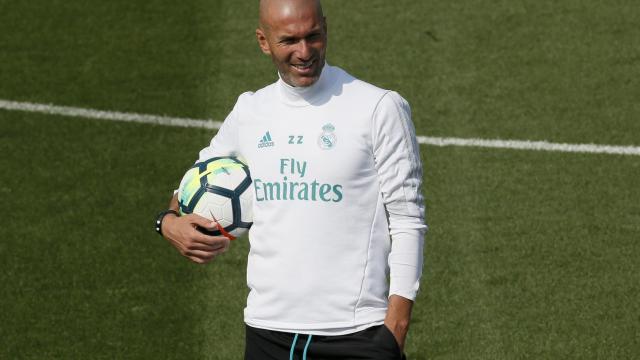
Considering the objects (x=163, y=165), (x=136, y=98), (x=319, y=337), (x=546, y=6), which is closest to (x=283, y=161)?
(x=319, y=337)

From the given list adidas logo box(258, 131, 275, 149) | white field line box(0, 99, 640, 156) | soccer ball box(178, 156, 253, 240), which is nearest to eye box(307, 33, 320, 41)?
adidas logo box(258, 131, 275, 149)

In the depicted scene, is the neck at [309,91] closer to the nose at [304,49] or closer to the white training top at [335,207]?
the white training top at [335,207]

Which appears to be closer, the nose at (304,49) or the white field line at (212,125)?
the nose at (304,49)

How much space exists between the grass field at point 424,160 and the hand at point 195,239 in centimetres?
274

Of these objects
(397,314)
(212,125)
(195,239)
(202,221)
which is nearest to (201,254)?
(195,239)

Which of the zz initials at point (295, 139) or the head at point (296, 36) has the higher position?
the head at point (296, 36)

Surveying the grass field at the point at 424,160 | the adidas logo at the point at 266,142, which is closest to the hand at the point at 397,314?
the adidas logo at the point at 266,142

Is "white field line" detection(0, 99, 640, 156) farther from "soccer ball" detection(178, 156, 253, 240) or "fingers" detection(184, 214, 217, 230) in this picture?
"fingers" detection(184, 214, 217, 230)

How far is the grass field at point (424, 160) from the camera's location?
8.43 meters

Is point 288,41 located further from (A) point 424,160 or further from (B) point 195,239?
(A) point 424,160

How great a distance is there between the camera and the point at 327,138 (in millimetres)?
5152

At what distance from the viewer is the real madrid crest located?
514 cm

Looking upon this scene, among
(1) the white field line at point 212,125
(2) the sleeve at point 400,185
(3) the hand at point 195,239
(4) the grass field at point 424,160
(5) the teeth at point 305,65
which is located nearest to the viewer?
(2) the sleeve at point 400,185

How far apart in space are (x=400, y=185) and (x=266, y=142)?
0.63 metres
